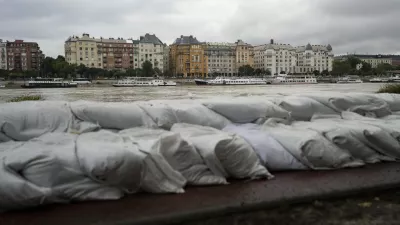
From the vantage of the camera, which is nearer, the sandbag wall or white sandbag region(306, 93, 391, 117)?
the sandbag wall

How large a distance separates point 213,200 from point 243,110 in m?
1.41

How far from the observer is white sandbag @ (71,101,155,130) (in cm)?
330

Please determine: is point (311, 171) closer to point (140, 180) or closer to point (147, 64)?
point (140, 180)

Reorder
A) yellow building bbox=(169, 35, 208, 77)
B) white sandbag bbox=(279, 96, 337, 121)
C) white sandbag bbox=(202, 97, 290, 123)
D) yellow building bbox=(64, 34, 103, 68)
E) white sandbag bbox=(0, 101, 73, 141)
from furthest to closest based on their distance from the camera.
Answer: yellow building bbox=(169, 35, 208, 77) < yellow building bbox=(64, 34, 103, 68) < white sandbag bbox=(279, 96, 337, 121) < white sandbag bbox=(202, 97, 290, 123) < white sandbag bbox=(0, 101, 73, 141)

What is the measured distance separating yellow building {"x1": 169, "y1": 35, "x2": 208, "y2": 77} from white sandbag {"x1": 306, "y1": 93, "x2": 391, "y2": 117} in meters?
86.9

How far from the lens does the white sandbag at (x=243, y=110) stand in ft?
12.1

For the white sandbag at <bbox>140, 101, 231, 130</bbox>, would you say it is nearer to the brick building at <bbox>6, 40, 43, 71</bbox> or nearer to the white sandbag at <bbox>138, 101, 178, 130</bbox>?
the white sandbag at <bbox>138, 101, 178, 130</bbox>

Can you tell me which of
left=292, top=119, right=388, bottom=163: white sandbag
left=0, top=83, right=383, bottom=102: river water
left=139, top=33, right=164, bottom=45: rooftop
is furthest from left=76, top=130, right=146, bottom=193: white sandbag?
left=139, top=33, right=164, bottom=45: rooftop

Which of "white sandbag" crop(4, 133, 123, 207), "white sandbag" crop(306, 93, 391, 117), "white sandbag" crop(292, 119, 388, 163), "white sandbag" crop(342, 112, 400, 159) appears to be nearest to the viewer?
"white sandbag" crop(4, 133, 123, 207)

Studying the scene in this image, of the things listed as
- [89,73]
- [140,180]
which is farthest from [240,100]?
[89,73]

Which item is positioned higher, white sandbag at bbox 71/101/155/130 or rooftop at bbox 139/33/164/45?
rooftop at bbox 139/33/164/45

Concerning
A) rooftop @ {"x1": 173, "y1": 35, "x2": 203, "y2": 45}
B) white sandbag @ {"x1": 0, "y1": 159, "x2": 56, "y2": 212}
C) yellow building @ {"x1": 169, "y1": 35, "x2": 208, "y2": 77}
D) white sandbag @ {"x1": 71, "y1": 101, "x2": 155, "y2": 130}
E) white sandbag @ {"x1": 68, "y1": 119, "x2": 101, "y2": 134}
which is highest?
rooftop @ {"x1": 173, "y1": 35, "x2": 203, "y2": 45}

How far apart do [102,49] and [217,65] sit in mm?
29345

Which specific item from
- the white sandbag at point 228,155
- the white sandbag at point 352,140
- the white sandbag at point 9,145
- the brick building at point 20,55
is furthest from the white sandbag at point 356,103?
the brick building at point 20,55
